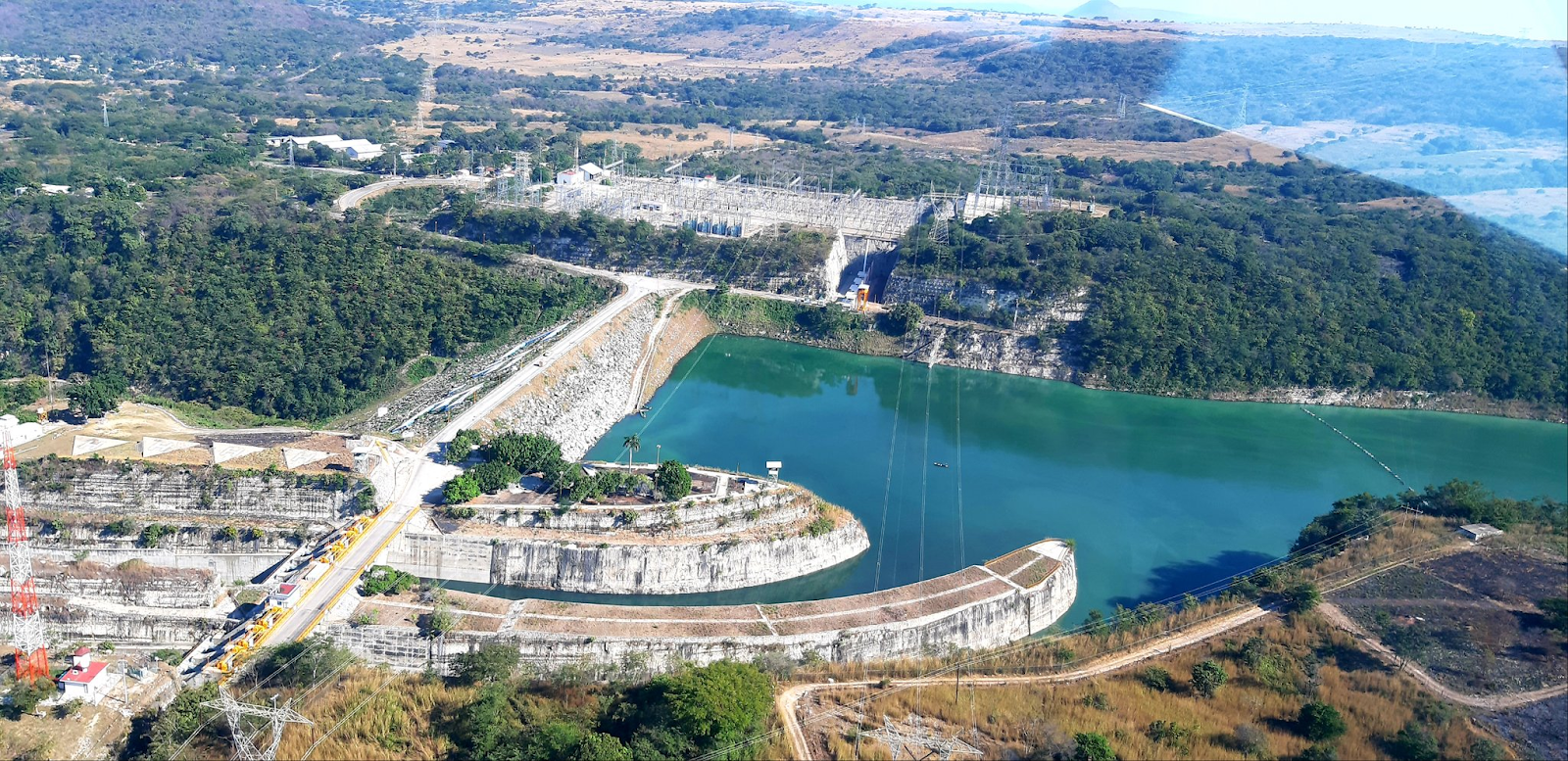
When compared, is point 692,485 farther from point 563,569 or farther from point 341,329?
point 341,329

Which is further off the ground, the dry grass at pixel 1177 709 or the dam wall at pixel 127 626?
the dry grass at pixel 1177 709

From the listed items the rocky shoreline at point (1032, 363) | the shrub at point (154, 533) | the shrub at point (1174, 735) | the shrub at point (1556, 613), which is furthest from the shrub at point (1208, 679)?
the shrub at point (154, 533)

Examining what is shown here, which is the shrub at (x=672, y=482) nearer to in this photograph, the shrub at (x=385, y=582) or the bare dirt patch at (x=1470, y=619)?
the shrub at (x=385, y=582)

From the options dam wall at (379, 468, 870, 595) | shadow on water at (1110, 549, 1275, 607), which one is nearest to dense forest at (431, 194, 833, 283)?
dam wall at (379, 468, 870, 595)

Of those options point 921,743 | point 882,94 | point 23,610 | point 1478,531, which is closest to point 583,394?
point 23,610

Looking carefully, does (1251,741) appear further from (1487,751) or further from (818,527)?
(818,527)

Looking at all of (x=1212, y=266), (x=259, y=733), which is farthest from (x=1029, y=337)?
(x=259, y=733)
